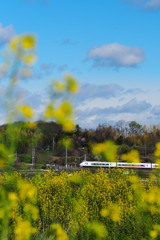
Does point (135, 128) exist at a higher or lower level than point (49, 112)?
higher

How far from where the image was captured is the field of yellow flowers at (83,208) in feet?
17.2

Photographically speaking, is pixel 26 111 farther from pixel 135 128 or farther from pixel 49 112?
pixel 135 128

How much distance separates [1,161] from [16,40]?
0.82 meters

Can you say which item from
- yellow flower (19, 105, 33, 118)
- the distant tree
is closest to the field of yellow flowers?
yellow flower (19, 105, 33, 118)

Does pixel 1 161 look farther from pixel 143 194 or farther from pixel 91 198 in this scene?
pixel 91 198

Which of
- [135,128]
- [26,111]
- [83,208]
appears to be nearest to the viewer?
[26,111]

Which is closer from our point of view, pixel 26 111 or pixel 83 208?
pixel 26 111

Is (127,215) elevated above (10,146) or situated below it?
below

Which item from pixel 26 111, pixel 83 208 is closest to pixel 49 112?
pixel 26 111

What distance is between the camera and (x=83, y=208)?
8609mm

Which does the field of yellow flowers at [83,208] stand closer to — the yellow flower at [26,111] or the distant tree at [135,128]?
the yellow flower at [26,111]

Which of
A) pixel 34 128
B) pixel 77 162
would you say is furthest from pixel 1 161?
pixel 77 162

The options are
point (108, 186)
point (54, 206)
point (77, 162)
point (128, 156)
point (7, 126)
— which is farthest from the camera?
point (77, 162)

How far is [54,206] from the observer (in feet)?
37.4
